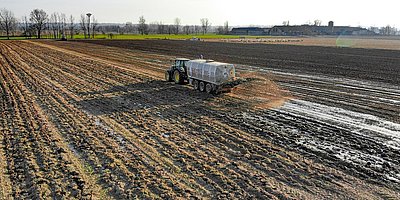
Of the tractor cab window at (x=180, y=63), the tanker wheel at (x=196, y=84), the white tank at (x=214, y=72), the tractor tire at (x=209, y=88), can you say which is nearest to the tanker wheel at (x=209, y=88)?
the tractor tire at (x=209, y=88)

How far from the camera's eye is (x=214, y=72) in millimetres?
17516

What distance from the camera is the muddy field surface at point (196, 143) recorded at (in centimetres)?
807

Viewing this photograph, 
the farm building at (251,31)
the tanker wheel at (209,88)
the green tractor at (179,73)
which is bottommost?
the tanker wheel at (209,88)

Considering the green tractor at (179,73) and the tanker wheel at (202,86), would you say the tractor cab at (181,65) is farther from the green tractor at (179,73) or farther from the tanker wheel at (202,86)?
the tanker wheel at (202,86)

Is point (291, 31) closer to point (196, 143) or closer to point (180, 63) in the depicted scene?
point (180, 63)

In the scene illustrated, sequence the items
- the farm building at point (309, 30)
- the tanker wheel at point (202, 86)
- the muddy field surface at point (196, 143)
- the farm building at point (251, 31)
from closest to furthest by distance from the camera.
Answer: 1. the muddy field surface at point (196, 143)
2. the tanker wheel at point (202, 86)
3. the farm building at point (309, 30)
4. the farm building at point (251, 31)

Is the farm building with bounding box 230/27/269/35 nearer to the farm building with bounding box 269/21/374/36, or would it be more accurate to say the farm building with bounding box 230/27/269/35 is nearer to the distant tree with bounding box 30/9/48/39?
the farm building with bounding box 269/21/374/36

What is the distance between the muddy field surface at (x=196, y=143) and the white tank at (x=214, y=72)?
95 cm

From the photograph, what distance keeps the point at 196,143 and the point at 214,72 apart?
23.8 ft

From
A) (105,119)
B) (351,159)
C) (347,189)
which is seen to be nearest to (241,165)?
(347,189)

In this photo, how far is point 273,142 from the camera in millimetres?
11070

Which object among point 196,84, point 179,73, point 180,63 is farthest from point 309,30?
point 196,84

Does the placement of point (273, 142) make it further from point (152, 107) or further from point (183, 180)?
point (152, 107)

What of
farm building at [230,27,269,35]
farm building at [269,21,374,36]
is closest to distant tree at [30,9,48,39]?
farm building at [230,27,269,35]
